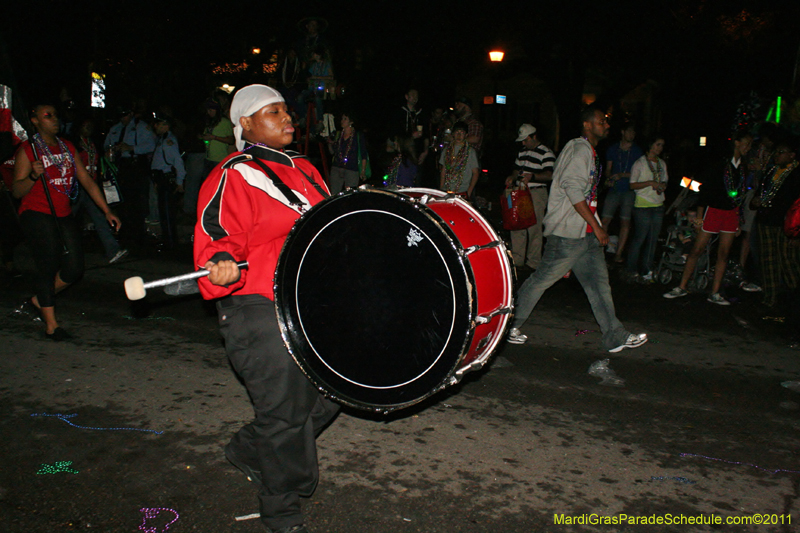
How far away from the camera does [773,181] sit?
7.63 m

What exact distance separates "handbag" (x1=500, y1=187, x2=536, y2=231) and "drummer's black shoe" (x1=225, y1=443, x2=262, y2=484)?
550 centimetres

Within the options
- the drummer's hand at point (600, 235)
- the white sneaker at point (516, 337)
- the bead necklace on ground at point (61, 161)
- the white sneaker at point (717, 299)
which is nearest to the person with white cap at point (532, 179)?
the white sneaker at point (717, 299)

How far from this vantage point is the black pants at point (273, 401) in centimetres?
294

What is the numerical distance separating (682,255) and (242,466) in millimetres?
7086

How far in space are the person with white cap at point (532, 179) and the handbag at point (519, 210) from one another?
0.19 m

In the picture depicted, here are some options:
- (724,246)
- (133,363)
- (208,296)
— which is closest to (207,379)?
(133,363)

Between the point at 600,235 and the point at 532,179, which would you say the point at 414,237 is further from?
the point at 532,179

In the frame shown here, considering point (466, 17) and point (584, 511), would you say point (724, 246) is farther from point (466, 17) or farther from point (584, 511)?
point (466, 17)

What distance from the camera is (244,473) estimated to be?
3.49 metres

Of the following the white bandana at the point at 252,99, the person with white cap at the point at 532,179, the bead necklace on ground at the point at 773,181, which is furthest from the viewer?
the person with white cap at the point at 532,179

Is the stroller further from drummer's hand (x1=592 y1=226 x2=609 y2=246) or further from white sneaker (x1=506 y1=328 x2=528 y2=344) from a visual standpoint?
drummer's hand (x1=592 y1=226 x2=609 y2=246)

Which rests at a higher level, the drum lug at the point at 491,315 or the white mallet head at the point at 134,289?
the white mallet head at the point at 134,289

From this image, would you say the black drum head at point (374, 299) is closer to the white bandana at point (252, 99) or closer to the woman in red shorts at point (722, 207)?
the white bandana at point (252, 99)

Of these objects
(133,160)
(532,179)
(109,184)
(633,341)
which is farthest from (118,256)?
(633,341)
